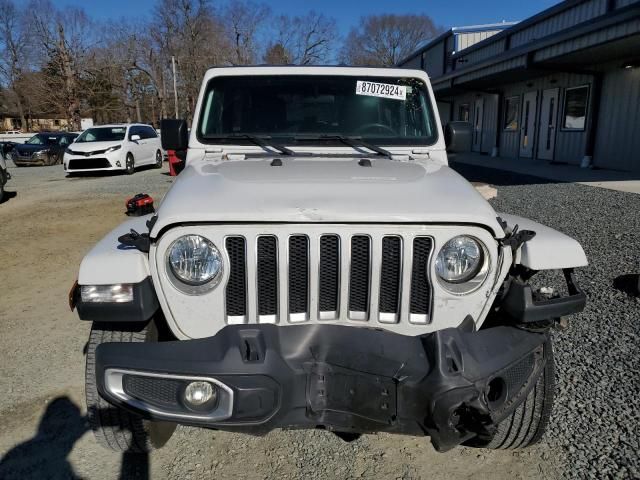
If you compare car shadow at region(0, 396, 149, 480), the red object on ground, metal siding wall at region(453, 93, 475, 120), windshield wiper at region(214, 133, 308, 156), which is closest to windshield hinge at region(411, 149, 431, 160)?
windshield wiper at region(214, 133, 308, 156)

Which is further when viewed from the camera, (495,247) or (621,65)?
(621,65)

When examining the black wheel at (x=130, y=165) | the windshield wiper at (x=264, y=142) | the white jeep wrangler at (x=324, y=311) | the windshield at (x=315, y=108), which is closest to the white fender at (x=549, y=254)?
the white jeep wrangler at (x=324, y=311)

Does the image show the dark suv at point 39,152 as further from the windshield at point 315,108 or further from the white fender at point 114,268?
the white fender at point 114,268

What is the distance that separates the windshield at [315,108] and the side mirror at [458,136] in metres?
0.11

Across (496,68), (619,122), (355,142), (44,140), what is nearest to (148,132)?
(44,140)

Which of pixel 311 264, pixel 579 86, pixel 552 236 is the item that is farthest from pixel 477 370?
pixel 579 86

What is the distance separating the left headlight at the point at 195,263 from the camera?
208 centimetres

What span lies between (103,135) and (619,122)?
16.1 meters

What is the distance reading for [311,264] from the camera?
6.80 ft

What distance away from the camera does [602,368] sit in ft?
11.1

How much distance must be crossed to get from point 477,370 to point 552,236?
2.99 ft

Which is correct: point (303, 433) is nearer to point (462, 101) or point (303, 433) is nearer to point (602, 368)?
Answer: point (602, 368)

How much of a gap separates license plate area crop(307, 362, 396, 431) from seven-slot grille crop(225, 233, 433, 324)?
33 centimetres

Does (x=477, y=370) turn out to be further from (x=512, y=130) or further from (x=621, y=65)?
(x=512, y=130)
